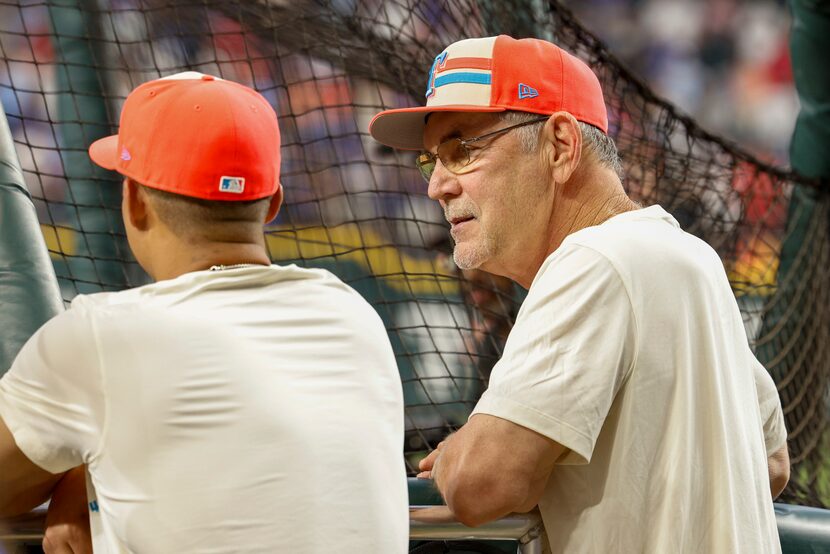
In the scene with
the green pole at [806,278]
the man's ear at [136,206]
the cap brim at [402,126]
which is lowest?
the green pole at [806,278]

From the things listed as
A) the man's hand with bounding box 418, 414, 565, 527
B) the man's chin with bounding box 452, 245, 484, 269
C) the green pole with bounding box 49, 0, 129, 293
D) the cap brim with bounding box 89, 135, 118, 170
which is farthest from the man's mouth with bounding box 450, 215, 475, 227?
the green pole with bounding box 49, 0, 129, 293

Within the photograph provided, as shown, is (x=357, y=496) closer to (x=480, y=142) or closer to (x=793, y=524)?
(x=480, y=142)

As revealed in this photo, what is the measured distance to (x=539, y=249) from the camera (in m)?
1.44

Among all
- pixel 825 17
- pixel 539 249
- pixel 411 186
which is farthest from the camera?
pixel 411 186

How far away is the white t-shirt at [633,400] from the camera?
43.8 inches

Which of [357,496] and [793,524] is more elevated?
[357,496]

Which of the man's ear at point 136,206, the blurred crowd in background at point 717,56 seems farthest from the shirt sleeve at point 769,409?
the blurred crowd in background at point 717,56

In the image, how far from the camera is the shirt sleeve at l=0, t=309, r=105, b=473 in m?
0.92

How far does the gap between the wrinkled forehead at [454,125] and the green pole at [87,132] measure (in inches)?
41.5

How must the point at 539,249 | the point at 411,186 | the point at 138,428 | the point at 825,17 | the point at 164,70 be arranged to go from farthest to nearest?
the point at 411,186, the point at 825,17, the point at 164,70, the point at 539,249, the point at 138,428

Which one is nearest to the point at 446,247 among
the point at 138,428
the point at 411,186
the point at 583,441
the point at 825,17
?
the point at 411,186

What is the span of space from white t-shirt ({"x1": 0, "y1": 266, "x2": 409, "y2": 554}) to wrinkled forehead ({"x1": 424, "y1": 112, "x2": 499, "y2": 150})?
1.85 feet

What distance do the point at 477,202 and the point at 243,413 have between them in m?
0.61

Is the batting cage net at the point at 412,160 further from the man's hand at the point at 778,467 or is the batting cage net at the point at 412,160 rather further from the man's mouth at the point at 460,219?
the man's hand at the point at 778,467
